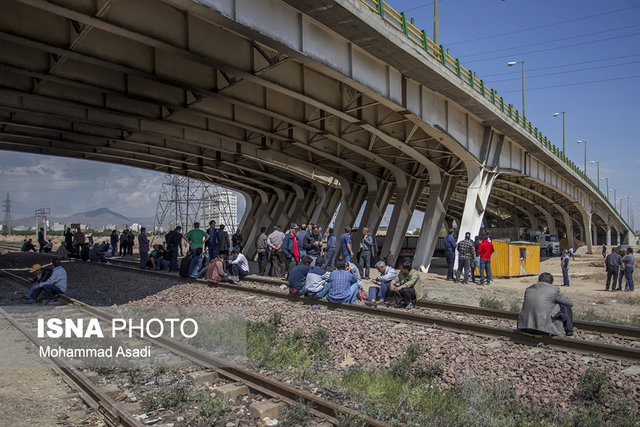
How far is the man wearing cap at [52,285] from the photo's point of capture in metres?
12.2

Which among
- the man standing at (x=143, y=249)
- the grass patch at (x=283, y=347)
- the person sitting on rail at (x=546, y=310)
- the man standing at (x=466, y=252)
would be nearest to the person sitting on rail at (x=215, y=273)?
the grass patch at (x=283, y=347)

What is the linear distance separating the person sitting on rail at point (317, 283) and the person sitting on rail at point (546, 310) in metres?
4.80

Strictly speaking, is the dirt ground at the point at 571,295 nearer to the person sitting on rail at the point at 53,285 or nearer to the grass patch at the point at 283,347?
the grass patch at the point at 283,347

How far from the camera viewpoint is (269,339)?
27.0 feet

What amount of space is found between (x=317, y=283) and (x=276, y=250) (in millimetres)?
5822

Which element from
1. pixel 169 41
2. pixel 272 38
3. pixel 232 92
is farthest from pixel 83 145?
pixel 272 38

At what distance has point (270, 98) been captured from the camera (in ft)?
61.6

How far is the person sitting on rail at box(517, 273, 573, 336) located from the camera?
7516 mm

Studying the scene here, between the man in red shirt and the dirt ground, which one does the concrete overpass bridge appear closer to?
the man in red shirt

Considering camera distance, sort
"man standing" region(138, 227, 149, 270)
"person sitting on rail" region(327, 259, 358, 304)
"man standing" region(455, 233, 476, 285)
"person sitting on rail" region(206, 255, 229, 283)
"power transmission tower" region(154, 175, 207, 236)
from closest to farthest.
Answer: "person sitting on rail" region(327, 259, 358, 304) → "person sitting on rail" region(206, 255, 229, 283) → "man standing" region(455, 233, 476, 285) → "man standing" region(138, 227, 149, 270) → "power transmission tower" region(154, 175, 207, 236)

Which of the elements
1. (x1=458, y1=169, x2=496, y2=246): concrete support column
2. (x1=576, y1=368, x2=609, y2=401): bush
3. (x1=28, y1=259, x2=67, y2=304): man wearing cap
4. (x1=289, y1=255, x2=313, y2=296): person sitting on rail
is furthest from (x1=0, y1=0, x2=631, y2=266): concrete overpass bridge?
(x1=576, y1=368, x2=609, y2=401): bush

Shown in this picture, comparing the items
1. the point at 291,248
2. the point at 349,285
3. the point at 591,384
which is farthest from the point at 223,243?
the point at 591,384

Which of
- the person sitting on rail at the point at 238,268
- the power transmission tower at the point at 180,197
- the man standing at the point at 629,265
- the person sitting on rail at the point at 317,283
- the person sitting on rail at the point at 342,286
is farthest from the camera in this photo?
the power transmission tower at the point at 180,197

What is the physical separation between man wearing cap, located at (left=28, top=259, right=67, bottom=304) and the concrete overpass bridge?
5.53m
